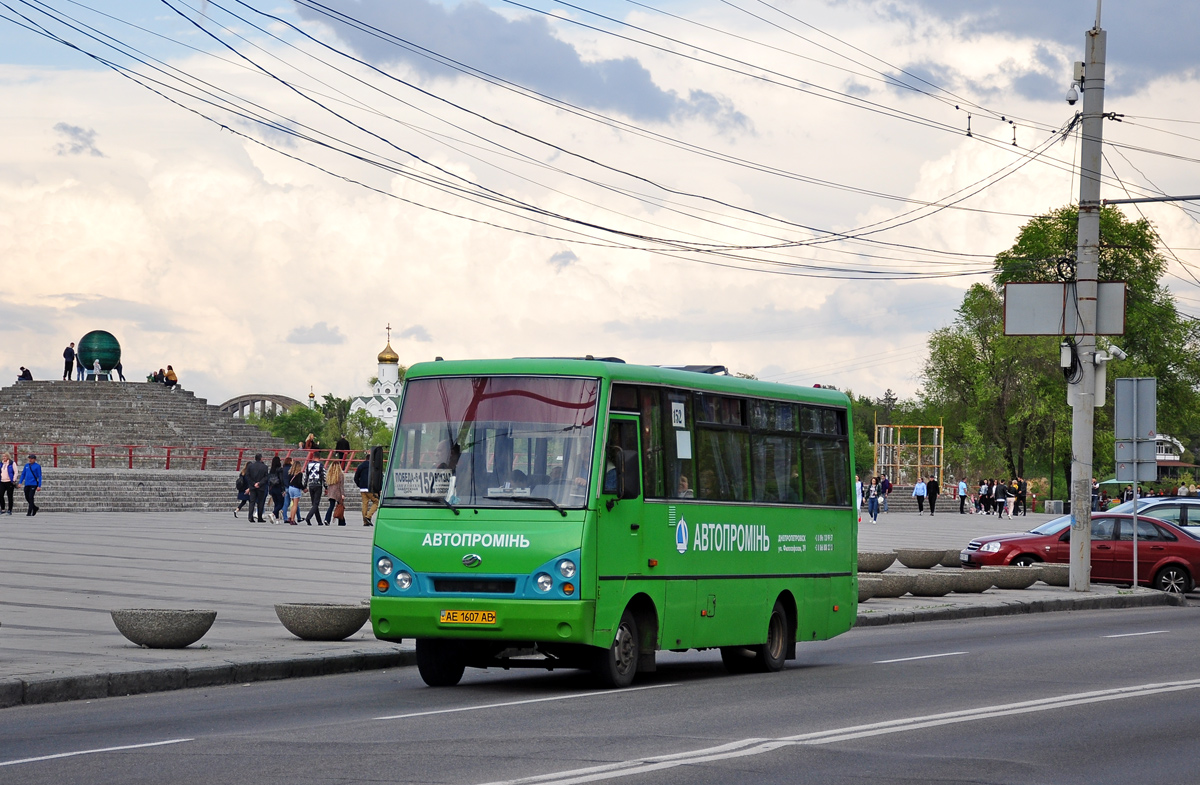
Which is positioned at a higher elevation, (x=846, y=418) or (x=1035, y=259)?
(x=1035, y=259)

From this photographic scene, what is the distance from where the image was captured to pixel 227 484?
50.2 m

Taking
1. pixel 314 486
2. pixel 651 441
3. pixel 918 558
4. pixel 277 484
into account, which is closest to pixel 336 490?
pixel 314 486

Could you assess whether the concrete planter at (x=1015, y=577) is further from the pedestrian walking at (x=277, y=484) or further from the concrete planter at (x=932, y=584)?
the pedestrian walking at (x=277, y=484)

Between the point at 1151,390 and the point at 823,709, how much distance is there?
17.7 m

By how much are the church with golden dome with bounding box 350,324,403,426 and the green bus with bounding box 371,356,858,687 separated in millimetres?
149631

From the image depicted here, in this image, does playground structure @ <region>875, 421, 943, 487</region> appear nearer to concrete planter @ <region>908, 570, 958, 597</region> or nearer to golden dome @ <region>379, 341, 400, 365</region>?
concrete planter @ <region>908, 570, 958, 597</region>

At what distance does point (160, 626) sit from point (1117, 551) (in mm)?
20700

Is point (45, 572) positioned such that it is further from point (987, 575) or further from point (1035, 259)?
point (1035, 259)

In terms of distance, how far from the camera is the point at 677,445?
13773 millimetres

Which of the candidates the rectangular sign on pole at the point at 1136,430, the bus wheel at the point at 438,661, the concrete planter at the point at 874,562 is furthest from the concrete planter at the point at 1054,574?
the bus wheel at the point at 438,661

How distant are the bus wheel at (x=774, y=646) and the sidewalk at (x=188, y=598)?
11.1 ft

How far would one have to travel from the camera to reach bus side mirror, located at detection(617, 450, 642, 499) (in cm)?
1281

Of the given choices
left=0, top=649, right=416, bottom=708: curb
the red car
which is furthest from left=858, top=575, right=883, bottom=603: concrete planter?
left=0, top=649, right=416, bottom=708: curb

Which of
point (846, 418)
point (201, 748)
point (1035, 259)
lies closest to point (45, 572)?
point (846, 418)
